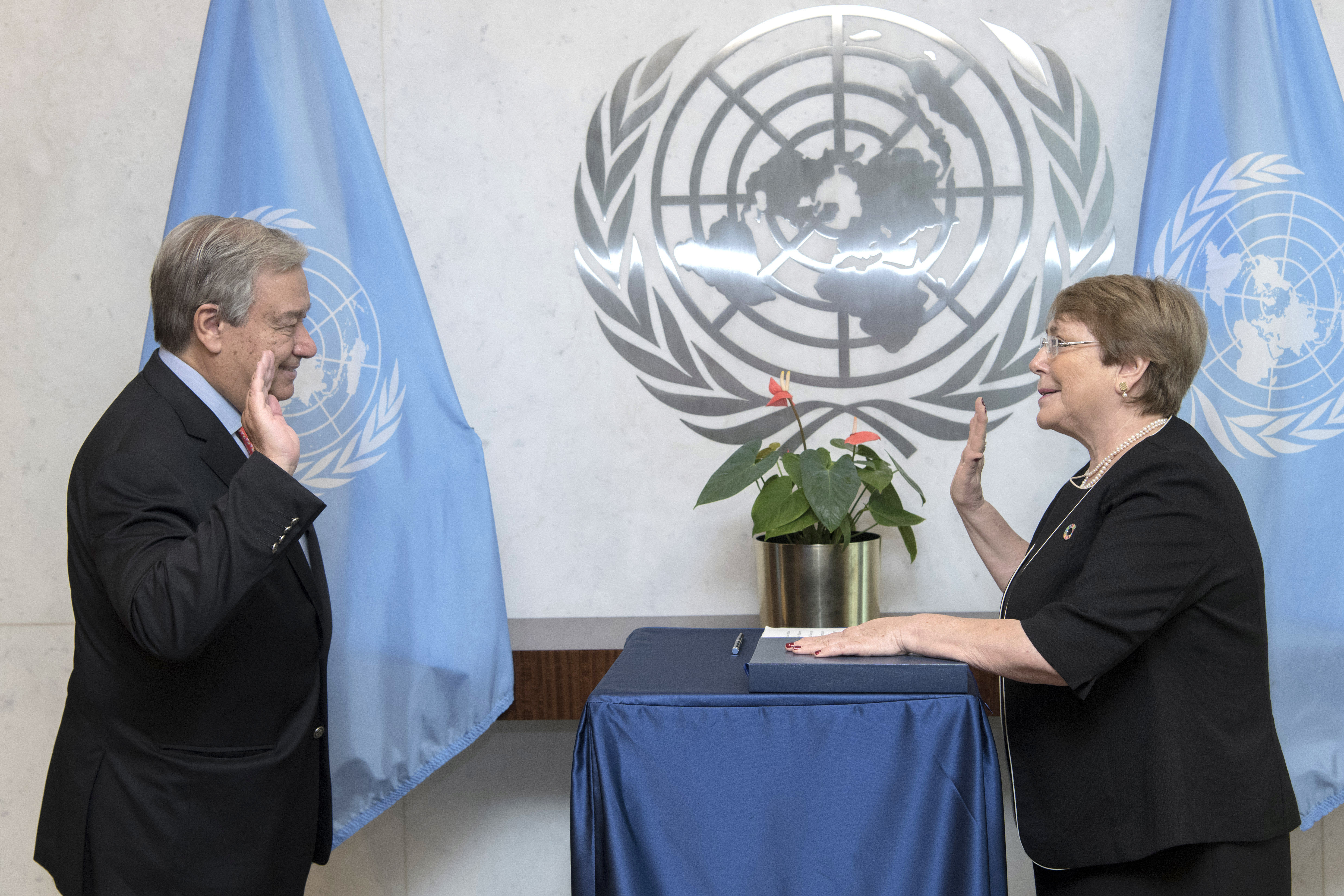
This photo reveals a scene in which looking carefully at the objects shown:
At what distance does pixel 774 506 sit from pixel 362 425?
86cm

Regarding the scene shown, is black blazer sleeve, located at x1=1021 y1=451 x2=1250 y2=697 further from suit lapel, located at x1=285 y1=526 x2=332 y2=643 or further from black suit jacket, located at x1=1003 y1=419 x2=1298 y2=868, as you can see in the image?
suit lapel, located at x1=285 y1=526 x2=332 y2=643

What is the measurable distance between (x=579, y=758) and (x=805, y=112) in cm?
162

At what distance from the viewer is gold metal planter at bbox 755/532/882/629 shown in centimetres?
193

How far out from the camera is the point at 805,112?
2314mm

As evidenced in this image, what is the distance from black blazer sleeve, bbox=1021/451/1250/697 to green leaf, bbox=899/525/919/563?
804 millimetres

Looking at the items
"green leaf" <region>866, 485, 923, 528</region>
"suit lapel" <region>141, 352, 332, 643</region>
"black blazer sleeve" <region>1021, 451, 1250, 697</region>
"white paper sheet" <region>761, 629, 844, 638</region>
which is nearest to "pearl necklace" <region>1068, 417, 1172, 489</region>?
"black blazer sleeve" <region>1021, 451, 1250, 697</region>

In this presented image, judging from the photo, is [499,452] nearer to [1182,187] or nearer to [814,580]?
[814,580]

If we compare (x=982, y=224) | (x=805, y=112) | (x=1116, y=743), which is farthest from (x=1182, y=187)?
(x=1116, y=743)

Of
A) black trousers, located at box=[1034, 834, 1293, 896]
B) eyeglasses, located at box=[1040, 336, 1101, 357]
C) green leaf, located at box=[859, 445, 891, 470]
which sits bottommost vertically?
black trousers, located at box=[1034, 834, 1293, 896]

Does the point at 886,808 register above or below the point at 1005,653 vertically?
below

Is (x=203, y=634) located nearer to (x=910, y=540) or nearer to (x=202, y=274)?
(x=202, y=274)

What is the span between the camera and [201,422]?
133 cm

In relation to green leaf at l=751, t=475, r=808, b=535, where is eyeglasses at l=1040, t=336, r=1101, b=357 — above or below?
above

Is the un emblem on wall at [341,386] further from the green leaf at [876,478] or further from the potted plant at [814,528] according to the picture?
the green leaf at [876,478]
